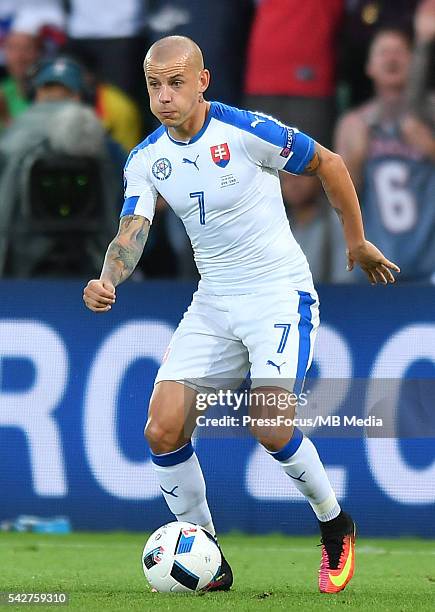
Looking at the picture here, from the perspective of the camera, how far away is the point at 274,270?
6.02 metres

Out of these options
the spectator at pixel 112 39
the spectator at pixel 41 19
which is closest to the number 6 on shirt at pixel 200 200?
the spectator at pixel 112 39

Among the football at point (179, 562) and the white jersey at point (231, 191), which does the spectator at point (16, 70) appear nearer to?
the white jersey at point (231, 191)

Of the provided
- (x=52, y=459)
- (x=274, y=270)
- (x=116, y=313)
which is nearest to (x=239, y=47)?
(x=116, y=313)

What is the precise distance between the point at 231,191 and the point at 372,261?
0.67m

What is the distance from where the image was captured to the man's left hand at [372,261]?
5.86 metres

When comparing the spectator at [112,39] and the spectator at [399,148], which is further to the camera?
the spectator at [112,39]

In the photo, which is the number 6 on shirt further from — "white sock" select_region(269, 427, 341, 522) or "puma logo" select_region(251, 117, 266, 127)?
"white sock" select_region(269, 427, 341, 522)

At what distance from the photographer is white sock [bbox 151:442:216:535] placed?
5941 mm

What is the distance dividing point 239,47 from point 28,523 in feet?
11.8

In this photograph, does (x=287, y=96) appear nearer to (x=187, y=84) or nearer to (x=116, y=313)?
(x=116, y=313)

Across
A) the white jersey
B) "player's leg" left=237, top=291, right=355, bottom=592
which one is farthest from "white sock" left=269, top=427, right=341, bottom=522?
the white jersey

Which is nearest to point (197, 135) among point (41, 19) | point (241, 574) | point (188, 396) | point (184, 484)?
point (188, 396)

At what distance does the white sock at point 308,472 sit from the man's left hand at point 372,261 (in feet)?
2.47

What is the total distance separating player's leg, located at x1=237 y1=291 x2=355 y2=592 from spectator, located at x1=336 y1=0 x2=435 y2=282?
137 inches
